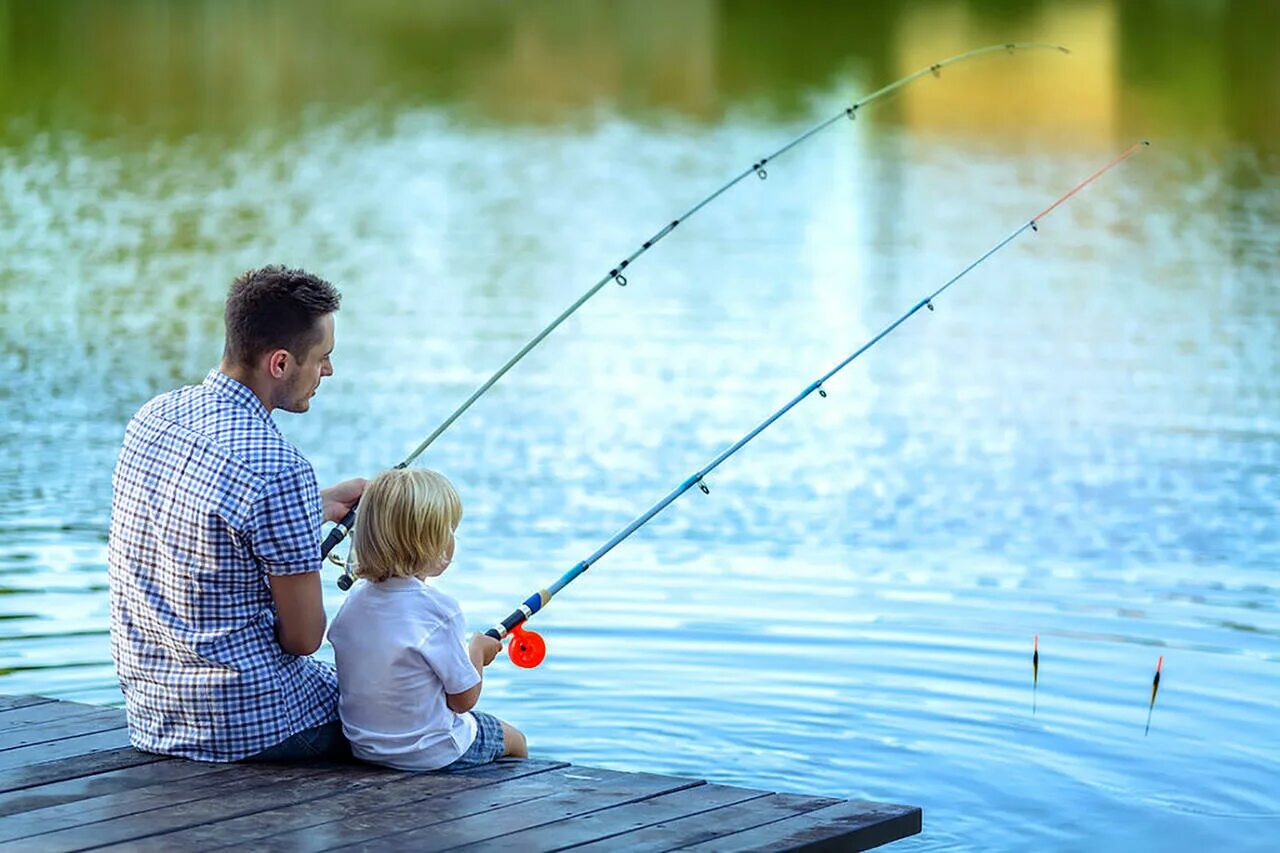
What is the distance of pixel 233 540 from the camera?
4023 millimetres

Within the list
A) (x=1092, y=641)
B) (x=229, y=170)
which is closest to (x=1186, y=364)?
(x=1092, y=641)

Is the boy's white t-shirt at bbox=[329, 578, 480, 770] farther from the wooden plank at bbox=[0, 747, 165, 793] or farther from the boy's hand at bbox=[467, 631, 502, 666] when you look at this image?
the wooden plank at bbox=[0, 747, 165, 793]

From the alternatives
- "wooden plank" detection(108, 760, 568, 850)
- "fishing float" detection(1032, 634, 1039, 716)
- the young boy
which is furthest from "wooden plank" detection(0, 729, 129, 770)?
"fishing float" detection(1032, 634, 1039, 716)

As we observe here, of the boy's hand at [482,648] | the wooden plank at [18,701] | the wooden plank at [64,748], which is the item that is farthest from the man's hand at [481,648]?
the wooden plank at [18,701]

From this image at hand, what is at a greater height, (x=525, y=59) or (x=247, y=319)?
(x=525, y=59)

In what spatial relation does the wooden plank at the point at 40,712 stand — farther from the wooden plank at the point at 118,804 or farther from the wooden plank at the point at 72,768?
the wooden plank at the point at 118,804

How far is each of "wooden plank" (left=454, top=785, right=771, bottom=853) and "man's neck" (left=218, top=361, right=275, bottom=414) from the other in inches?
36.6

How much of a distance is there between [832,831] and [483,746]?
804 mm

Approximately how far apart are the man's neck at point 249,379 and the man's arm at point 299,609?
0.32m

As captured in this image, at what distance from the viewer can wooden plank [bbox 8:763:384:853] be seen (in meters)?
3.80

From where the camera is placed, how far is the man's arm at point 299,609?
4051 mm

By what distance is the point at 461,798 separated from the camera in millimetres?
4070

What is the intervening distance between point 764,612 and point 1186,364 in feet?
16.5

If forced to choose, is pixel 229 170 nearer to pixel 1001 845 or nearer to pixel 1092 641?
pixel 1092 641
